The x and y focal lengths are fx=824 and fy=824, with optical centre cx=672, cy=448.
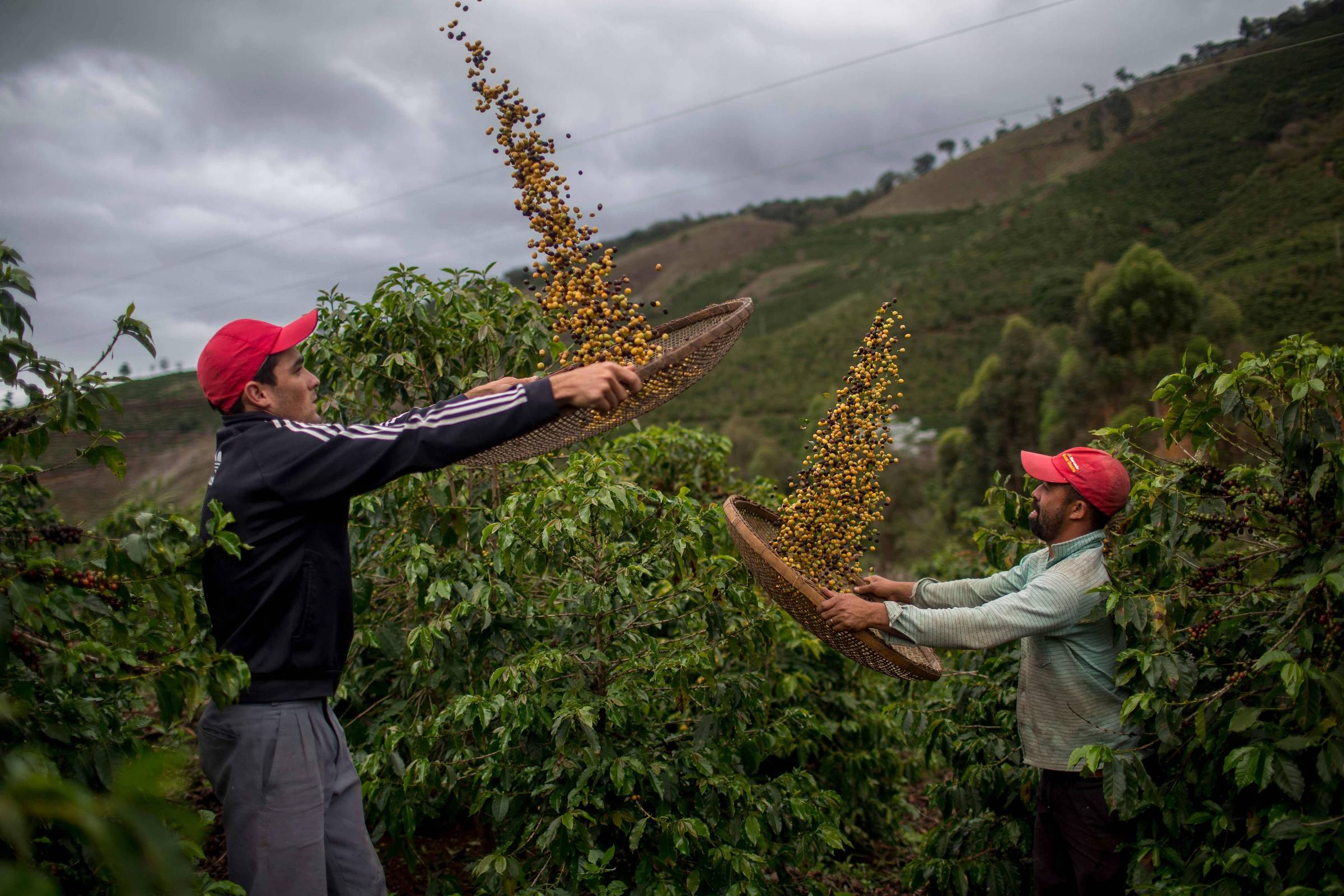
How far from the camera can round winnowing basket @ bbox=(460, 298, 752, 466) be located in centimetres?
210

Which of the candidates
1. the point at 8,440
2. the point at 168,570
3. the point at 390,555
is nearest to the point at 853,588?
the point at 390,555

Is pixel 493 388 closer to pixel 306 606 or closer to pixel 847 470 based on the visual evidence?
pixel 306 606

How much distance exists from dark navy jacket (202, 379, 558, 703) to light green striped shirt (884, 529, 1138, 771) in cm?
135

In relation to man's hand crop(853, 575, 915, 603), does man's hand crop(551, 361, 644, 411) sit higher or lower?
higher

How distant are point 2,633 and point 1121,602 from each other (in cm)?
259

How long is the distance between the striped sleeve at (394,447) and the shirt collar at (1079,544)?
1.67m

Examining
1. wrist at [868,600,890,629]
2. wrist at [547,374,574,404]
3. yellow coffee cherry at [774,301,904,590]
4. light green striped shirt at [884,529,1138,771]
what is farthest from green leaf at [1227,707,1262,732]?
wrist at [547,374,574,404]

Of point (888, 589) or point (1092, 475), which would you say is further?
point (888, 589)

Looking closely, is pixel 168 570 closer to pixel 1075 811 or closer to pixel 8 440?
pixel 8 440

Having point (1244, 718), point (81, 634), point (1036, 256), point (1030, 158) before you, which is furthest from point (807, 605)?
point (1030, 158)

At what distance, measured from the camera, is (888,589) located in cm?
280

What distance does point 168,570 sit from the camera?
5.80 feet

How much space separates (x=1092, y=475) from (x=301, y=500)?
222 cm

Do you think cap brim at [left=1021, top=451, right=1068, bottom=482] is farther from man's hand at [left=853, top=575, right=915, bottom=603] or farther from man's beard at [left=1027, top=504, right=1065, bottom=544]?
man's hand at [left=853, top=575, right=915, bottom=603]
